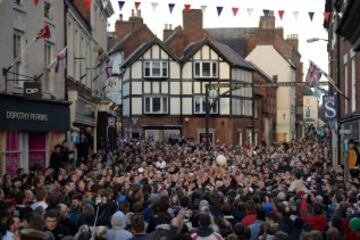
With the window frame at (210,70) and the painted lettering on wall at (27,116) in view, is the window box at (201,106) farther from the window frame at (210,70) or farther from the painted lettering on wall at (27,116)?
the painted lettering on wall at (27,116)

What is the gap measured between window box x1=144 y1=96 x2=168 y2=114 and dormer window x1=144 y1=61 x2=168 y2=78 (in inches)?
75.1

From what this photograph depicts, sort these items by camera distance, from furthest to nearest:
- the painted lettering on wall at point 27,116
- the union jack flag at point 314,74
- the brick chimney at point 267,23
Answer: the brick chimney at point 267,23 < the union jack flag at point 314,74 < the painted lettering on wall at point 27,116

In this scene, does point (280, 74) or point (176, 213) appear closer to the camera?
point (176, 213)

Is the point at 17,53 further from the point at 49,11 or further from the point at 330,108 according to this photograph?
the point at 330,108

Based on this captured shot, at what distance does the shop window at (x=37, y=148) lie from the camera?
26.6m

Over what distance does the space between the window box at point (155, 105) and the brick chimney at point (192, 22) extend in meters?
10.5

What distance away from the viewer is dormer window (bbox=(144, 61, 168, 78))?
62188 millimetres

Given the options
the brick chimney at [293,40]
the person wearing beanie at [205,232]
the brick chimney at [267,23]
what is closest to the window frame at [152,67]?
the brick chimney at [267,23]

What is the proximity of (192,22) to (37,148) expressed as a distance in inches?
1795

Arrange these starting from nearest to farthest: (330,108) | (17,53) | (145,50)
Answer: (17,53)
(330,108)
(145,50)

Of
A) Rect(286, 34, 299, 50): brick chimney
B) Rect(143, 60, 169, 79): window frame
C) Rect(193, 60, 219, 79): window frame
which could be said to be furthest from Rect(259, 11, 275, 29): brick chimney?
Answer: Rect(143, 60, 169, 79): window frame

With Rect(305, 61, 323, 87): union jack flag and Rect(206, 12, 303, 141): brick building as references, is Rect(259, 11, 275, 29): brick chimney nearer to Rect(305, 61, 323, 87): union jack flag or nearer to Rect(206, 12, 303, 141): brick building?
Rect(206, 12, 303, 141): brick building

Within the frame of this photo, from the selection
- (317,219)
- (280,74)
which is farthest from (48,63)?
(280,74)

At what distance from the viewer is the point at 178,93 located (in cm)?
6303
